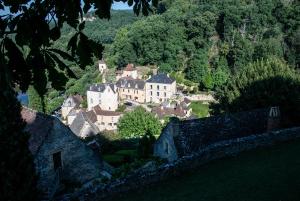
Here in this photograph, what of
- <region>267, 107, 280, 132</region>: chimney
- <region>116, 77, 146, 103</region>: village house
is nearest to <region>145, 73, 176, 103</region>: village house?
<region>116, 77, 146, 103</region>: village house

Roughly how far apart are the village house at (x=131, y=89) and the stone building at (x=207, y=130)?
50.1 meters

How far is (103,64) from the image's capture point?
87.6 metres

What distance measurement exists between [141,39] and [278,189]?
68367 mm

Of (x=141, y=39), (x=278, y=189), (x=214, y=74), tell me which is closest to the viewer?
(x=278, y=189)

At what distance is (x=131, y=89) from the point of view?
236ft

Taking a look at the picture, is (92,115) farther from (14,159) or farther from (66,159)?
(14,159)

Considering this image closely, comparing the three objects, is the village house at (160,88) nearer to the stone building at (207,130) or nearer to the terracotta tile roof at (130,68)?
the terracotta tile roof at (130,68)

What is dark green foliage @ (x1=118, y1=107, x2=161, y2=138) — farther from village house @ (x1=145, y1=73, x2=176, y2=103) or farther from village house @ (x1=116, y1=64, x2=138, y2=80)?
village house @ (x1=116, y1=64, x2=138, y2=80)

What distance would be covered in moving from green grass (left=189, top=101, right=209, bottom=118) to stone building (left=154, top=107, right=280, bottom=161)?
125ft

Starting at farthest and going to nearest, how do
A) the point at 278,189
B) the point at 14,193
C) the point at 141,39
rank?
the point at 141,39, the point at 278,189, the point at 14,193

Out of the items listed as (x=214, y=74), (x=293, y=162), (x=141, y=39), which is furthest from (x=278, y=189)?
(x=141, y=39)

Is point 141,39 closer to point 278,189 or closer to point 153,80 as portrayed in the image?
point 153,80

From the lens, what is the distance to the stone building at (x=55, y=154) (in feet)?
48.3

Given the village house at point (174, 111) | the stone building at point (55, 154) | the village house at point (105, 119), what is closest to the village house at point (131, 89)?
the village house at point (174, 111)
